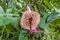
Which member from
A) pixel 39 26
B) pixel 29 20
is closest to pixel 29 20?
pixel 29 20

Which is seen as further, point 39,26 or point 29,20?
point 39,26

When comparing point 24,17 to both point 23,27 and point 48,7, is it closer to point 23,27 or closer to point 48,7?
point 23,27

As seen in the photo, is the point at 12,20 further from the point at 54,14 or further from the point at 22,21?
the point at 54,14

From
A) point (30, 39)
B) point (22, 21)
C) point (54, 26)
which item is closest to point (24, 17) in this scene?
point (22, 21)

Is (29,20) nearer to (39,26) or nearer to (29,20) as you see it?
(29,20)

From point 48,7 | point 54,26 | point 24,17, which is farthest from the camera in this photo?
point 48,7

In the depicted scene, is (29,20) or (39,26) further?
(39,26)

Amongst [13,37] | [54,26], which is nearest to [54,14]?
[54,26]

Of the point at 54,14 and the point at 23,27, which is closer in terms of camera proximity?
the point at 23,27

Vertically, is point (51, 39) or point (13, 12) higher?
point (13, 12)

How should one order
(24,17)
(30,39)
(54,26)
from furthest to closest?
(54,26), (30,39), (24,17)
